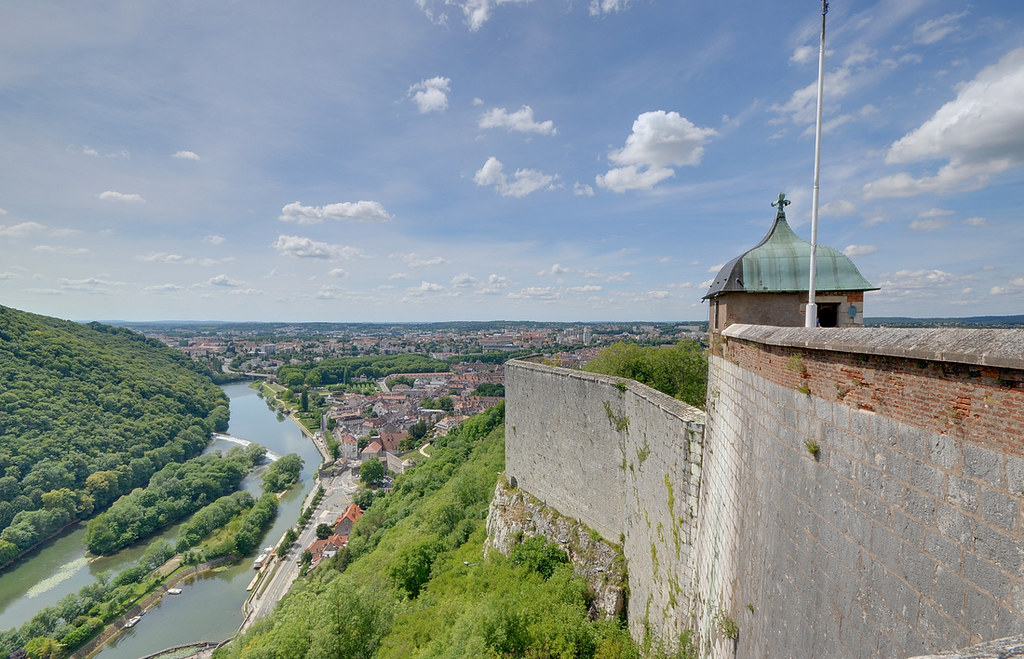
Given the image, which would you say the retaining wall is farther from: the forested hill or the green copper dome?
the forested hill

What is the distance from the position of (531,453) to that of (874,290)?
39.3 ft

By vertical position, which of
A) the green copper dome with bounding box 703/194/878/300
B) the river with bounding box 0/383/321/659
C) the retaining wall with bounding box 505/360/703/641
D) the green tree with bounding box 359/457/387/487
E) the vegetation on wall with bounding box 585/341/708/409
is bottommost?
the river with bounding box 0/383/321/659

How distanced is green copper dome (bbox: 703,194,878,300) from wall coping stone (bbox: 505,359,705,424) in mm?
2305

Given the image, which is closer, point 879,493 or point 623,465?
point 879,493

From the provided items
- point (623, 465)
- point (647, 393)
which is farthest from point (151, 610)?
point (647, 393)

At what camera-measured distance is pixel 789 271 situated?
711cm

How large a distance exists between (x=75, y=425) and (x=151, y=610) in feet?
120

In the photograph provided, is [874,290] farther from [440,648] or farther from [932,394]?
[440,648]

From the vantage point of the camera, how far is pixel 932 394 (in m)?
2.67

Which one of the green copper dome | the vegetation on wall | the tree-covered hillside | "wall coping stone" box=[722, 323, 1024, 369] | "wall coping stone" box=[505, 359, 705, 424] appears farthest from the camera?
the vegetation on wall

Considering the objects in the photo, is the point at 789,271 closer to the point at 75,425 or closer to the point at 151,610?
the point at 151,610

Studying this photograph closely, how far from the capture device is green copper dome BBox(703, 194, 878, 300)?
7027mm

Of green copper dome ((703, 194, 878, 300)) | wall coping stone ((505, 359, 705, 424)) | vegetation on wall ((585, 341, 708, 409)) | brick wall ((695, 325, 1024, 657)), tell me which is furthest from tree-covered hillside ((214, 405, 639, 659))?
green copper dome ((703, 194, 878, 300))

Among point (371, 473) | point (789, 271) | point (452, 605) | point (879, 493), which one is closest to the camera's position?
point (879, 493)
